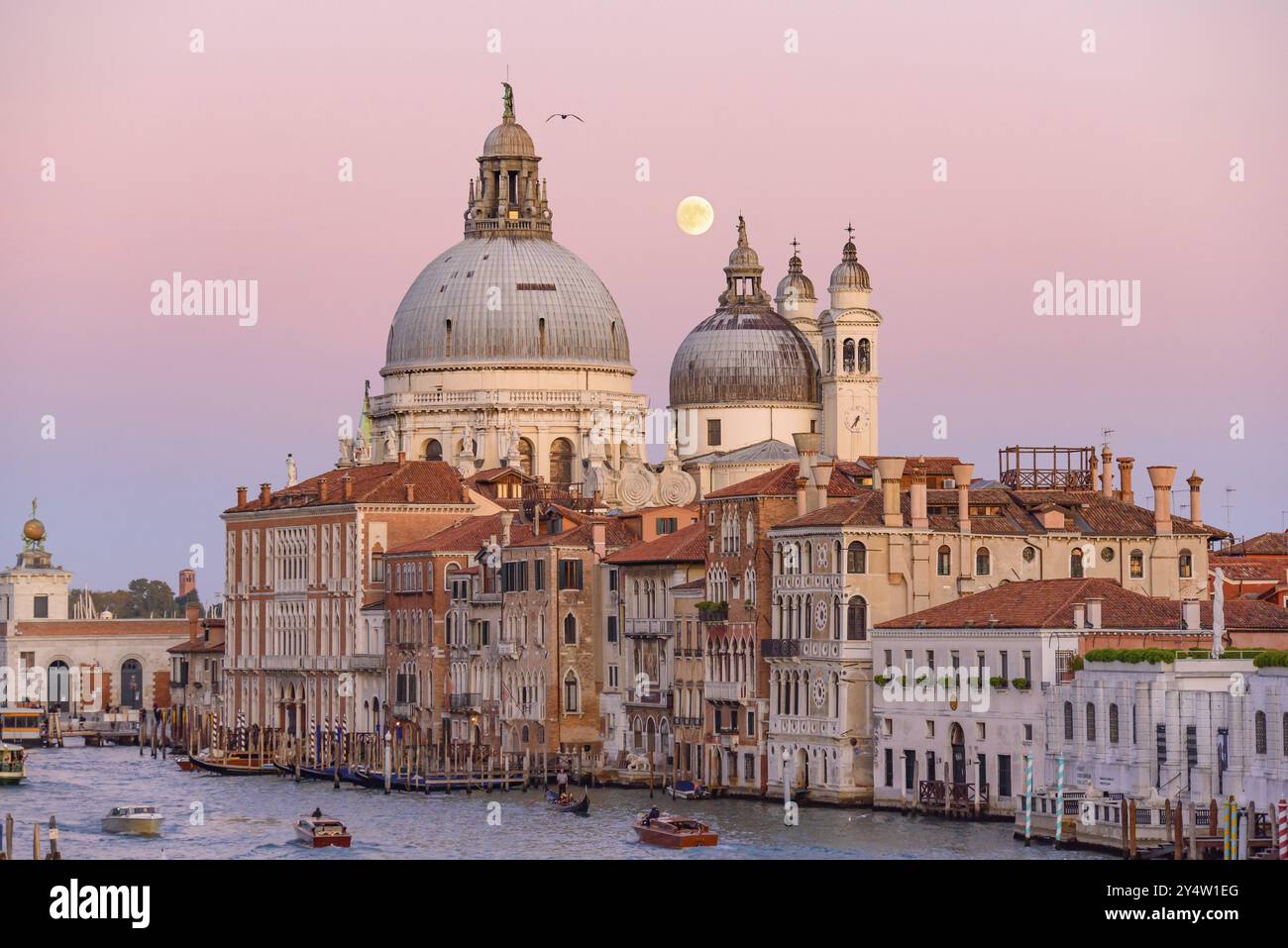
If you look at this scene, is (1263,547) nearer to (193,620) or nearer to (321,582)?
(321,582)

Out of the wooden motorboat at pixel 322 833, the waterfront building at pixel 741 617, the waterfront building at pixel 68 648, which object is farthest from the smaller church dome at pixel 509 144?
the wooden motorboat at pixel 322 833

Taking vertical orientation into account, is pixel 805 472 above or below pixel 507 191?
below

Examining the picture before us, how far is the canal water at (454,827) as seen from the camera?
210 feet

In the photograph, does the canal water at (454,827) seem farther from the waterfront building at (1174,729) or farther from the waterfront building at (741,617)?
the waterfront building at (1174,729)

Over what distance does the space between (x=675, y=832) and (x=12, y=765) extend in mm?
31286

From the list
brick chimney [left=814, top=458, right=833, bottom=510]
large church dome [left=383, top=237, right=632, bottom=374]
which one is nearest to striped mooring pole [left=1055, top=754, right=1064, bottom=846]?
brick chimney [left=814, top=458, right=833, bottom=510]

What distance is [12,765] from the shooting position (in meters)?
91.9

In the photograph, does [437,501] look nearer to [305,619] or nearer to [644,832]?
[305,619]

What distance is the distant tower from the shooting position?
10756cm

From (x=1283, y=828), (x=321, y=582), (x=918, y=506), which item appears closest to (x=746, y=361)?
(x=321, y=582)

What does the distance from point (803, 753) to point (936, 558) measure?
4769 millimetres

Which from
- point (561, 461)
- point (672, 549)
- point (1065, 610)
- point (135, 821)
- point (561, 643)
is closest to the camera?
point (1065, 610)

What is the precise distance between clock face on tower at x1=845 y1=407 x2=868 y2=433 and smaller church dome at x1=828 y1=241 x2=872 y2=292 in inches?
151
